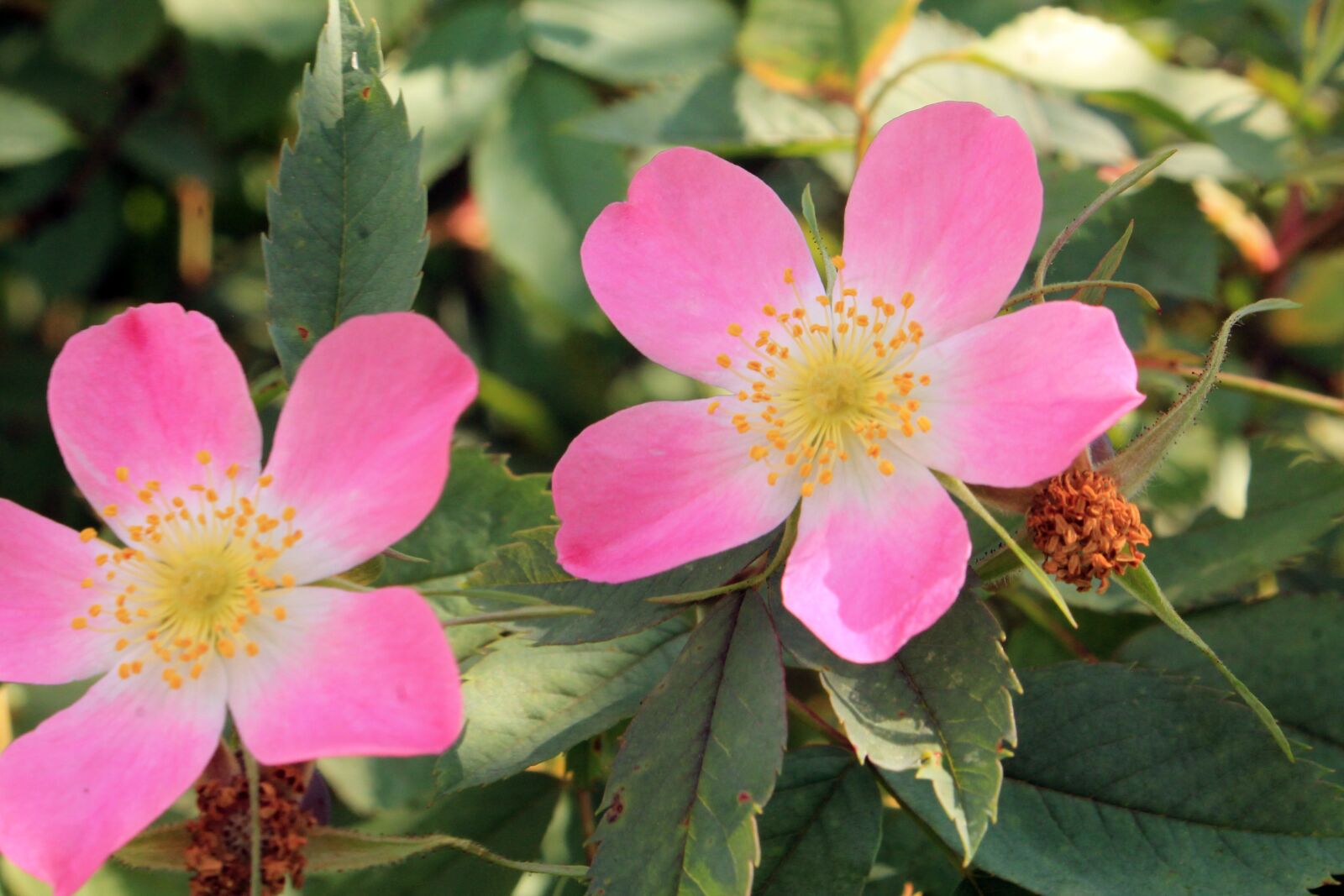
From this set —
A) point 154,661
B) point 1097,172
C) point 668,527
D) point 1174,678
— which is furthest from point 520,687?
point 1097,172

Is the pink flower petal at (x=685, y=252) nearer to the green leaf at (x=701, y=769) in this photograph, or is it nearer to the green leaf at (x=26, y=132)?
the green leaf at (x=701, y=769)

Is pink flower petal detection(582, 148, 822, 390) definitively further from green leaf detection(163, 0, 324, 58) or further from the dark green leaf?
green leaf detection(163, 0, 324, 58)

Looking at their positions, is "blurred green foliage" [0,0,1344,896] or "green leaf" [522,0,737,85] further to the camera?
"green leaf" [522,0,737,85]

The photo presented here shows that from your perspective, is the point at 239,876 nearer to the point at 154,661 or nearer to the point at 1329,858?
the point at 154,661

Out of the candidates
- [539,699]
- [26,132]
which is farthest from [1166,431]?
[26,132]

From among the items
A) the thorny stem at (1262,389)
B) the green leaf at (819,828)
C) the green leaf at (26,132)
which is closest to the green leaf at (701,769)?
the green leaf at (819,828)

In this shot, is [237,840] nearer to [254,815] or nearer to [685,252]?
[254,815]

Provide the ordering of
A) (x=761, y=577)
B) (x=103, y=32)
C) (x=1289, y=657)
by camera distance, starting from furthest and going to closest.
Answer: (x=103, y=32) < (x=1289, y=657) < (x=761, y=577)

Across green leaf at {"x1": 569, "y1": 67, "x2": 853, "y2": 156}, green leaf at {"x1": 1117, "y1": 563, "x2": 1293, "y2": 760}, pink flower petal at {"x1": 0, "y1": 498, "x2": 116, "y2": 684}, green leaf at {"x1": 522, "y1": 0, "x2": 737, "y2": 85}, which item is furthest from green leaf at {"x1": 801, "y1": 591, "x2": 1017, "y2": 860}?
green leaf at {"x1": 522, "y1": 0, "x2": 737, "y2": 85}
